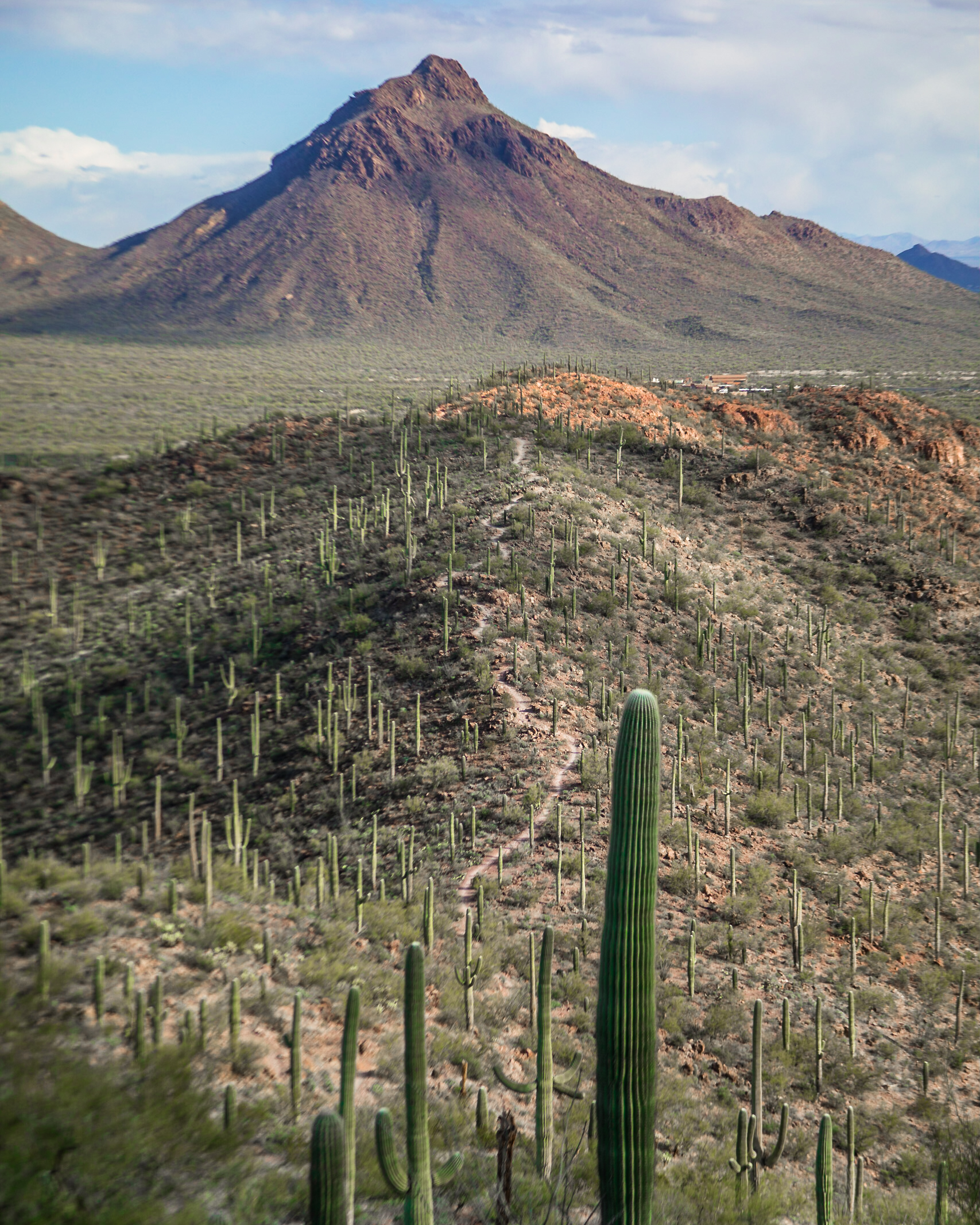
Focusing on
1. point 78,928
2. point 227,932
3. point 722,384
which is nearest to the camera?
point 78,928

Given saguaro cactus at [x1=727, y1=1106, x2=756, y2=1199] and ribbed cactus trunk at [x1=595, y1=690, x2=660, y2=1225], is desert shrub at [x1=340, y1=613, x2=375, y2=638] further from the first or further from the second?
saguaro cactus at [x1=727, y1=1106, x2=756, y2=1199]

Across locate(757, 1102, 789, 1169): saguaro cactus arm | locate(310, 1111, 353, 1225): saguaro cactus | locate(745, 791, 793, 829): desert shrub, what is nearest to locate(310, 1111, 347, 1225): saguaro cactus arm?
locate(310, 1111, 353, 1225): saguaro cactus

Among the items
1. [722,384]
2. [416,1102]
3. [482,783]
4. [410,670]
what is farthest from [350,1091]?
[722,384]

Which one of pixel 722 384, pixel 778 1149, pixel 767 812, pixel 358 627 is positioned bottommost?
pixel 767 812

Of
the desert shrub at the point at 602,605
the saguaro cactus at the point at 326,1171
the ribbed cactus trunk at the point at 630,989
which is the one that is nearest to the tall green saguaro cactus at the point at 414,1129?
the saguaro cactus at the point at 326,1171

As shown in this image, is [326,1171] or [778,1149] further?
[778,1149]

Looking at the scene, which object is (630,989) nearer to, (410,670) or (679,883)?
(679,883)

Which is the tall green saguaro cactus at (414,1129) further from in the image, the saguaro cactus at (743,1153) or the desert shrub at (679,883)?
the desert shrub at (679,883)
